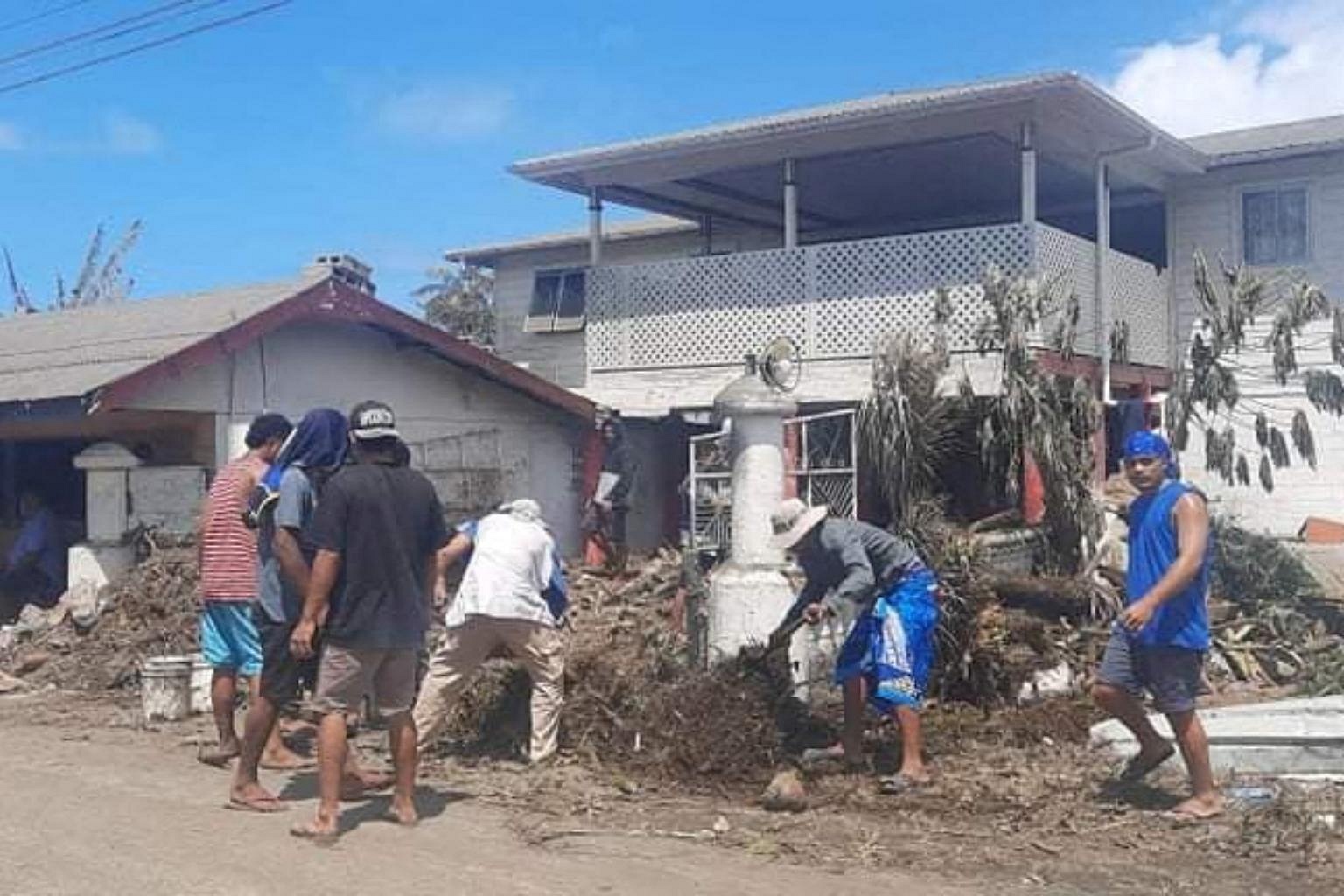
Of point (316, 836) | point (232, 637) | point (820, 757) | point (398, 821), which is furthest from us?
point (232, 637)

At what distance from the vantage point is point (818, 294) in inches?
608

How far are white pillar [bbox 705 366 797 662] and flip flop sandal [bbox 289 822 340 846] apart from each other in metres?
2.83

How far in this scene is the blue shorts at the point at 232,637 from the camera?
779 centimetres

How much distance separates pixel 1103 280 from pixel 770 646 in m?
8.77

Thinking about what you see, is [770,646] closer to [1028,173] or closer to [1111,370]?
[1028,173]

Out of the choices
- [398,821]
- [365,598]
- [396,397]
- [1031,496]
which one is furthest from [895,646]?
[396,397]

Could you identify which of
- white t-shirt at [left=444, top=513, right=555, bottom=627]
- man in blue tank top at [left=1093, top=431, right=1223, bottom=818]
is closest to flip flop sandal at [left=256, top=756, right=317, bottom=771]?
white t-shirt at [left=444, top=513, right=555, bottom=627]

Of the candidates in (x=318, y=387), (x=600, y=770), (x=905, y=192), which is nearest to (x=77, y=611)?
(x=318, y=387)

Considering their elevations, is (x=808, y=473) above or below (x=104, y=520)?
above

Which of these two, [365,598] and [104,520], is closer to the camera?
[365,598]

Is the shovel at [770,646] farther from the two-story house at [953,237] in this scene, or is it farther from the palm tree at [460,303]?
the palm tree at [460,303]

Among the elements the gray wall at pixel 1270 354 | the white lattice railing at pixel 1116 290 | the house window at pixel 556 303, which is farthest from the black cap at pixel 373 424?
the house window at pixel 556 303

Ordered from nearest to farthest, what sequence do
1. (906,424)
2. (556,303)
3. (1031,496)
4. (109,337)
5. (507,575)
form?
(507,575)
(906,424)
(1031,496)
(109,337)
(556,303)

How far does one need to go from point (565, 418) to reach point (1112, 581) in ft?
23.0
